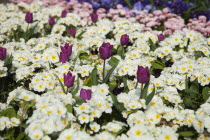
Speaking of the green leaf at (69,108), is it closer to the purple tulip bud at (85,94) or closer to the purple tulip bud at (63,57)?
the purple tulip bud at (85,94)

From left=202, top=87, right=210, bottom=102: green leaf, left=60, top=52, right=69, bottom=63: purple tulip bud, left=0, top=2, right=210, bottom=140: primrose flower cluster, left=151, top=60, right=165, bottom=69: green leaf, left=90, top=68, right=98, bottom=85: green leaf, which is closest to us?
left=0, top=2, right=210, bottom=140: primrose flower cluster

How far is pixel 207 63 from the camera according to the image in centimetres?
302

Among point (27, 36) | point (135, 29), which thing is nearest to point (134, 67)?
point (135, 29)

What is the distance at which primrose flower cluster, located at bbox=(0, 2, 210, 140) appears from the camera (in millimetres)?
2088

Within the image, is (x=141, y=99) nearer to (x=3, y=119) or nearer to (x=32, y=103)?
(x=32, y=103)

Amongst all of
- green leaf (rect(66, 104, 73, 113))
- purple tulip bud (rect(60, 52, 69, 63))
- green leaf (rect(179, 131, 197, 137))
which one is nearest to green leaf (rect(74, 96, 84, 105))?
green leaf (rect(66, 104, 73, 113))

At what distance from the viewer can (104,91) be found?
2551mm

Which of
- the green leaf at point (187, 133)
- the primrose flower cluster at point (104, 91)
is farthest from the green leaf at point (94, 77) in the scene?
the green leaf at point (187, 133)

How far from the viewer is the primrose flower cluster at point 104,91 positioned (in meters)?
2.09

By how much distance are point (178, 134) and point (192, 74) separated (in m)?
1.02

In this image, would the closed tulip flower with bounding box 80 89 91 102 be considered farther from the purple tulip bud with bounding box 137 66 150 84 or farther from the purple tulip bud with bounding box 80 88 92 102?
the purple tulip bud with bounding box 137 66 150 84

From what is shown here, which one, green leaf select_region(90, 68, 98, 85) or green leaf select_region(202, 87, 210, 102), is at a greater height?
green leaf select_region(90, 68, 98, 85)

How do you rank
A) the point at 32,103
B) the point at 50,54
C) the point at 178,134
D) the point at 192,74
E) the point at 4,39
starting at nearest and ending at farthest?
the point at 178,134, the point at 32,103, the point at 192,74, the point at 50,54, the point at 4,39

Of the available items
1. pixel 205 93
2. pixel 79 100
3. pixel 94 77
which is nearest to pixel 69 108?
pixel 79 100
